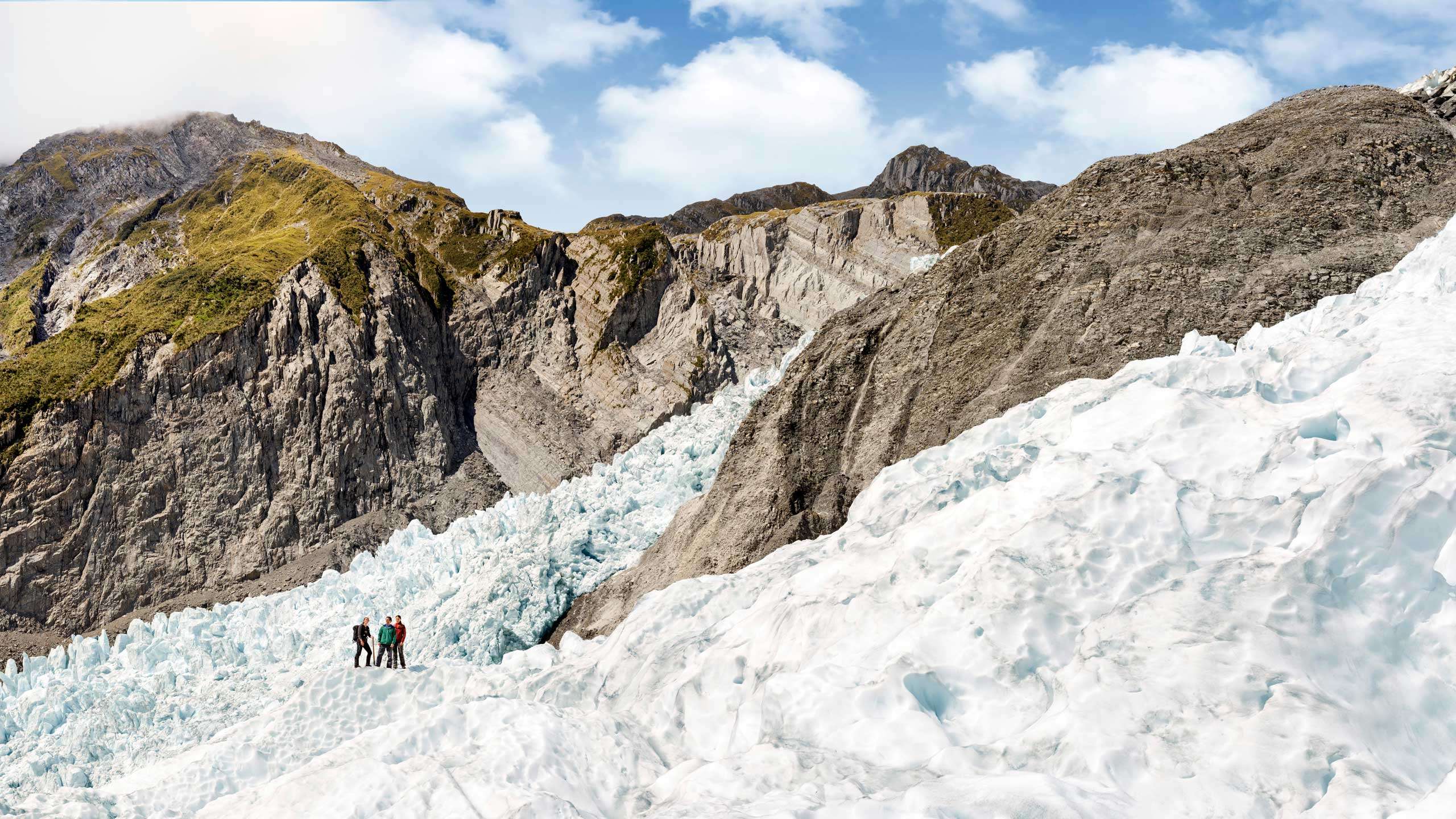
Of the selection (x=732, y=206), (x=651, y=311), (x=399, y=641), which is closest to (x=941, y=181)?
(x=732, y=206)

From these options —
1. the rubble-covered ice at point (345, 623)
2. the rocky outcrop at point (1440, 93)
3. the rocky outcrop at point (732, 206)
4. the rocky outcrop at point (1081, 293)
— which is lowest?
the rubble-covered ice at point (345, 623)

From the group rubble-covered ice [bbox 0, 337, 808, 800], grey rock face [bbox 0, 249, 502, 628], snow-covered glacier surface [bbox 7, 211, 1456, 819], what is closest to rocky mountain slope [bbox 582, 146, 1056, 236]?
grey rock face [bbox 0, 249, 502, 628]

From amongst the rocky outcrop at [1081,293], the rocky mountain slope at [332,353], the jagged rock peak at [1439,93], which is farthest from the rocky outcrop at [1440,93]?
the rocky mountain slope at [332,353]

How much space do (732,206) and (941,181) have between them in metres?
24.1

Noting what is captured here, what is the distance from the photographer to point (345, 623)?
3656 centimetres

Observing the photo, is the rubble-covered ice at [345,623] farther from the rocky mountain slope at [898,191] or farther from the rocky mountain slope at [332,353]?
the rocky mountain slope at [898,191]

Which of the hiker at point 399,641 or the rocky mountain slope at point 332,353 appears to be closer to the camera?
the hiker at point 399,641

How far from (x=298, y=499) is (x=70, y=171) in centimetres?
7035

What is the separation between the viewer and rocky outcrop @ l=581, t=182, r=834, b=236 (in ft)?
334

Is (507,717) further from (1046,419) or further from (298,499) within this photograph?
(298,499)

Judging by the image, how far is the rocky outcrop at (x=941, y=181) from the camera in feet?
337

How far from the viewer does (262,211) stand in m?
76.4

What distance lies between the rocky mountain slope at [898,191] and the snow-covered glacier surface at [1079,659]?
286 feet

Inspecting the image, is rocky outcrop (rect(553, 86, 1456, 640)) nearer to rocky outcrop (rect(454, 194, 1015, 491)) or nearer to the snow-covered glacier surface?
the snow-covered glacier surface
